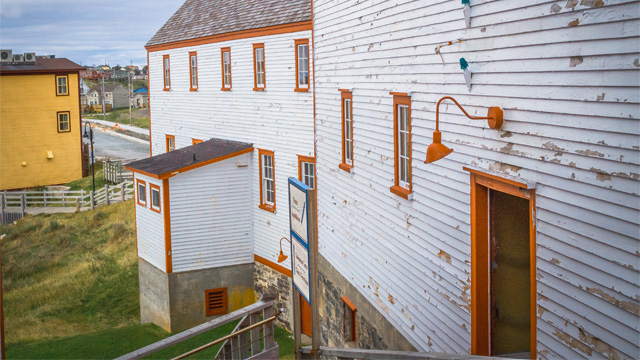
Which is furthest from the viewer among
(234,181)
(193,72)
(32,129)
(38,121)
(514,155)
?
(38,121)

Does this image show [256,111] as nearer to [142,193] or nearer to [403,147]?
[142,193]

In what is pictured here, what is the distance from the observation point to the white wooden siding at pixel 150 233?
817 inches

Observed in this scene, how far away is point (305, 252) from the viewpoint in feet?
22.4

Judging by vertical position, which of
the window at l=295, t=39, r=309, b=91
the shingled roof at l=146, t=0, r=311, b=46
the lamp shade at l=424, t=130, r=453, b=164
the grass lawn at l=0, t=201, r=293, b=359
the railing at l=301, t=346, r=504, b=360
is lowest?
the grass lawn at l=0, t=201, r=293, b=359

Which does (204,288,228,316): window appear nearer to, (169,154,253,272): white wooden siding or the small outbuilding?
the small outbuilding

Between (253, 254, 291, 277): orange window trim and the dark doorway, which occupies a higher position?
the dark doorway

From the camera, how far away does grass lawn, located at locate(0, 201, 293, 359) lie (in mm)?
20156

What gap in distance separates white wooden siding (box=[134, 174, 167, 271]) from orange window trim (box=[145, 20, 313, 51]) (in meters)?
5.47

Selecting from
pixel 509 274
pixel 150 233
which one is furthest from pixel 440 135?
pixel 150 233

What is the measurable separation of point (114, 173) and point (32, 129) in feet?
19.1

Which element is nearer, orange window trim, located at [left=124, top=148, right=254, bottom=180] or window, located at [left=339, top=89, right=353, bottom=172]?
window, located at [left=339, top=89, right=353, bottom=172]

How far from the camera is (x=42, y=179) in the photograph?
135 ft

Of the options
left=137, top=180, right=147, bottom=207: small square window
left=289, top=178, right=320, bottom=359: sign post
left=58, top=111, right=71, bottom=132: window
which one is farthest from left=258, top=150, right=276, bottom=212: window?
left=58, top=111, right=71, bottom=132: window

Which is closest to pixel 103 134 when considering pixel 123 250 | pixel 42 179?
pixel 42 179
